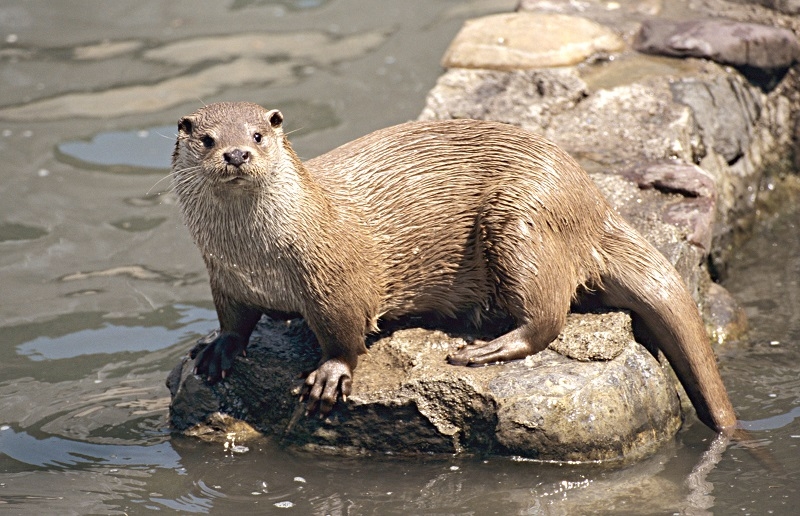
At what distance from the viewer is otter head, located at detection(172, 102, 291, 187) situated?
10.2 ft

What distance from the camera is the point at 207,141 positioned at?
3.21 meters

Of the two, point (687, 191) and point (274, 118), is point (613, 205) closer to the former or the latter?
point (687, 191)

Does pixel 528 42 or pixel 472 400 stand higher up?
pixel 528 42

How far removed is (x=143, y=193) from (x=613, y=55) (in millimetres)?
2573

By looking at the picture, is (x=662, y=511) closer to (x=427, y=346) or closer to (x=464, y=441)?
(x=464, y=441)

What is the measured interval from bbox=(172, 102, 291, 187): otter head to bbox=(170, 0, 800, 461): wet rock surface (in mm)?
734

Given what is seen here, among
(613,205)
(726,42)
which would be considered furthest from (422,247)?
(726,42)

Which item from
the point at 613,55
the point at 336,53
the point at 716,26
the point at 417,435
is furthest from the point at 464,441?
the point at 336,53

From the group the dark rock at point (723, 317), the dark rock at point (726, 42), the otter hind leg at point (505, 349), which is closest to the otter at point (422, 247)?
the otter hind leg at point (505, 349)

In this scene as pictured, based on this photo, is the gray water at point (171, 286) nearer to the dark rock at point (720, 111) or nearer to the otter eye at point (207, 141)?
the dark rock at point (720, 111)

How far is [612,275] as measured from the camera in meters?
3.57

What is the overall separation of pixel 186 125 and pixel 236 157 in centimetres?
30

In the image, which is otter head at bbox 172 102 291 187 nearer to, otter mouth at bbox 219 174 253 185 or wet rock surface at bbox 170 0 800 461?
otter mouth at bbox 219 174 253 185

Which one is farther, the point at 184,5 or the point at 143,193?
the point at 184,5
